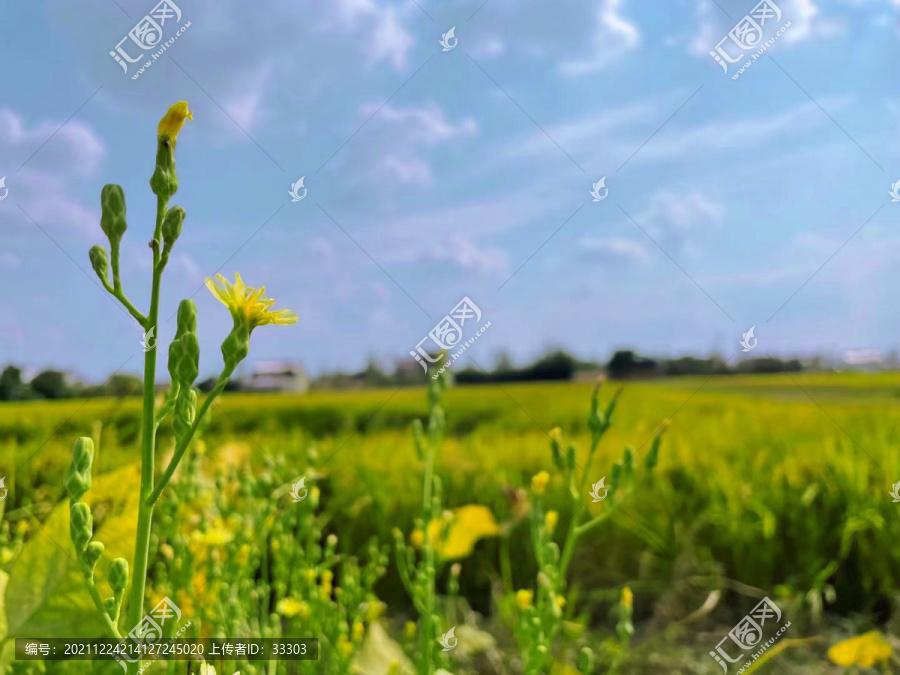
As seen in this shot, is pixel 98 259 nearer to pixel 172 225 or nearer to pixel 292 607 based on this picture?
pixel 172 225

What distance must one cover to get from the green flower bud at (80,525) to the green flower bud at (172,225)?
216 mm

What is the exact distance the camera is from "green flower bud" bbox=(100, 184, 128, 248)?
586mm

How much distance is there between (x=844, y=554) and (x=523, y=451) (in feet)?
3.81

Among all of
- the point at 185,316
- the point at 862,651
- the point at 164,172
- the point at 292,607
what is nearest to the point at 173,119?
the point at 164,172

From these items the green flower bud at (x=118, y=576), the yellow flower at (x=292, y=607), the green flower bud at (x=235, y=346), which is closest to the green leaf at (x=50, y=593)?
the yellow flower at (x=292, y=607)

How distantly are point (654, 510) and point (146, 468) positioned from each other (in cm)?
218

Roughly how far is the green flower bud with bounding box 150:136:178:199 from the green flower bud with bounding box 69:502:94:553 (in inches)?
10.1

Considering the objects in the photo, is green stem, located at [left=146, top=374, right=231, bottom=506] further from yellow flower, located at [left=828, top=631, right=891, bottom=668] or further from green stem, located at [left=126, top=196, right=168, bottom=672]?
yellow flower, located at [left=828, top=631, right=891, bottom=668]

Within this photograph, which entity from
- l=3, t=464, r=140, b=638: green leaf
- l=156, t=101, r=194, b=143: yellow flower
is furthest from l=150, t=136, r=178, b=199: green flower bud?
l=3, t=464, r=140, b=638: green leaf

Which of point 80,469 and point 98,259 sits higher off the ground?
point 98,259

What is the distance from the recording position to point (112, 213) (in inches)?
23.2

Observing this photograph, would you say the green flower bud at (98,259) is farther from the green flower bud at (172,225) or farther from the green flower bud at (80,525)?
the green flower bud at (80,525)

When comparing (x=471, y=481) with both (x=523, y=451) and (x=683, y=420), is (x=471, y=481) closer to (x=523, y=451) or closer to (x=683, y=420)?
(x=523, y=451)

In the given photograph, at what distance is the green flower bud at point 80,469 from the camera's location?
1.78 ft
